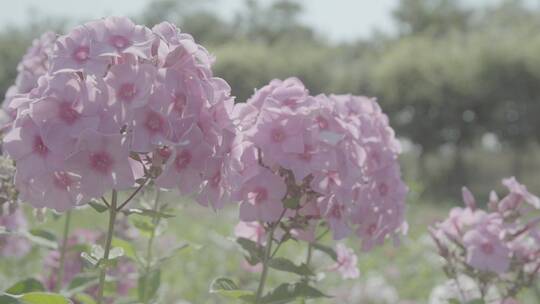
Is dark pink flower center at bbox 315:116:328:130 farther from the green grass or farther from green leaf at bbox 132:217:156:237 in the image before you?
the green grass

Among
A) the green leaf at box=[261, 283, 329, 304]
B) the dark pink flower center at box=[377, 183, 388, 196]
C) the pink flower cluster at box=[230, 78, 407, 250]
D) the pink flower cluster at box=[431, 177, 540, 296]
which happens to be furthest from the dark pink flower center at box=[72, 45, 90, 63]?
the pink flower cluster at box=[431, 177, 540, 296]

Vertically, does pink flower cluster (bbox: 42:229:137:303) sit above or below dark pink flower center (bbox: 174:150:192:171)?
above

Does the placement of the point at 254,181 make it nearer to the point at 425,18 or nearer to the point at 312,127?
the point at 312,127

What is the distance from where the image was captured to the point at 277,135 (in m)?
1.58

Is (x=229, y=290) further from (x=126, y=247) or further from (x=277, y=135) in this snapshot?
(x=126, y=247)

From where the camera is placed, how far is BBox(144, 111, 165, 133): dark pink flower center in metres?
1.33

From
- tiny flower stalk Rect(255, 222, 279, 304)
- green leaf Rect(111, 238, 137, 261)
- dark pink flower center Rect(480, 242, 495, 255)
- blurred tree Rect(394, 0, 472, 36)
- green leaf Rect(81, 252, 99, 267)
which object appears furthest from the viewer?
blurred tree Rect(394, 0, 472, 36)

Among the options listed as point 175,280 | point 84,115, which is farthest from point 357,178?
point 175,280

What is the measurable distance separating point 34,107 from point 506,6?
129 ft

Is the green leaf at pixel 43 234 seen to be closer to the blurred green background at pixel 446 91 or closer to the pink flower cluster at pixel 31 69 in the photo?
the pink flower cluster at pixel 31 69

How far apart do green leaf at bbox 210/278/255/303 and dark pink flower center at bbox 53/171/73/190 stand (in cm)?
41

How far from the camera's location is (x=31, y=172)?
53.2 inches

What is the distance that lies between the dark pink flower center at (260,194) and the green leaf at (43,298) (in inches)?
18.0

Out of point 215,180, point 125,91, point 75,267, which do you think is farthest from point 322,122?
point 75,267
